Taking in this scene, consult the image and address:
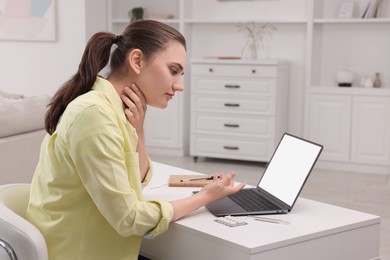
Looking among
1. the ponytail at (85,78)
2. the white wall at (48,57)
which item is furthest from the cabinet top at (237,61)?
the ponytail at (85,78)

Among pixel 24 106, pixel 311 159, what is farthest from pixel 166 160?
pixel 311 159

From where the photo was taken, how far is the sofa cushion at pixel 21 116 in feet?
11.3

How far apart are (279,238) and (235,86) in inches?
183

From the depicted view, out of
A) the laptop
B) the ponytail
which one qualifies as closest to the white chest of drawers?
the laptop

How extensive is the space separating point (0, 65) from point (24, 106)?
157 inches

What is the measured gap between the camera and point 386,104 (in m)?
6.03

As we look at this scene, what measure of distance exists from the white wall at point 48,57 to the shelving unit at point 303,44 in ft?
1.57

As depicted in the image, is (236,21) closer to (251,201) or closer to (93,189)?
(251,201)

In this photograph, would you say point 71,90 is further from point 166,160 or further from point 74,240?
point 166,160

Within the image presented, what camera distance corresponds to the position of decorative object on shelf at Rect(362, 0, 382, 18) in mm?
6109

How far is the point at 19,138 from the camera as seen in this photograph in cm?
349

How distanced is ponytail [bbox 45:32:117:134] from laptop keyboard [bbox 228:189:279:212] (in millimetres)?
633

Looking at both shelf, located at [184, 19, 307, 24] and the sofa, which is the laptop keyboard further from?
shelf, located at [184, 19, 307, 24]

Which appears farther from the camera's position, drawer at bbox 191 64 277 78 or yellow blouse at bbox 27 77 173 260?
drawer at bbox 191 64 277 78
